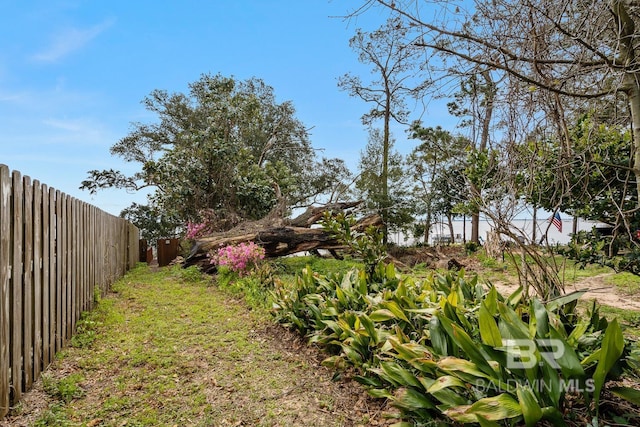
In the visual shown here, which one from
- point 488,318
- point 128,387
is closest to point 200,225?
point 128,387

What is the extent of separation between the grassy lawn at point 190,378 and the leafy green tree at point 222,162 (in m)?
6.33

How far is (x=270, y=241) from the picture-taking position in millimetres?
7957

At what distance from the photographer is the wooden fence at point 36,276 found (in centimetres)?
216

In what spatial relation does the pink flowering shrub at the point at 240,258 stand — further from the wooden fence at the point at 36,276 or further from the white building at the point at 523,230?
the white building at the point at 523,230

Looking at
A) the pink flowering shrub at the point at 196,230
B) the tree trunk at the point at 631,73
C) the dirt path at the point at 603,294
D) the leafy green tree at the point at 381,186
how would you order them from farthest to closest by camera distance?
the leafy green tree at the point at 381,186
the pink flowering shrub at the point at 196,230
the dirt path at the point at 603,294
the tree trunk at the point at 631,73

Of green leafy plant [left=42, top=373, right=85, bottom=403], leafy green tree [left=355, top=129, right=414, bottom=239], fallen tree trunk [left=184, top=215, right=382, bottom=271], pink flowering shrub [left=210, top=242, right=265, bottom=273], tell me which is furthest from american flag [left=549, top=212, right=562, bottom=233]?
leafy green tree [left=355, top=129, right=414, bottom=239]

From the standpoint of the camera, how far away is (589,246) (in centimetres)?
343

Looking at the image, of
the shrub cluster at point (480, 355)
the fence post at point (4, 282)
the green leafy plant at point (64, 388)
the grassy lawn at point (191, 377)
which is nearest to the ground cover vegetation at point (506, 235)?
the shrub cluster at point (480, 355)

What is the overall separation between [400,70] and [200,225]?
28.9ft

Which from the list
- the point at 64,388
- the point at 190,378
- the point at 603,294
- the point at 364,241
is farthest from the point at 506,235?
the point at 603,294

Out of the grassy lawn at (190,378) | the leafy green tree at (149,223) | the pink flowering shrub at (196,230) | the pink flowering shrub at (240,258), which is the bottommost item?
the grassy lawn at (190,378)

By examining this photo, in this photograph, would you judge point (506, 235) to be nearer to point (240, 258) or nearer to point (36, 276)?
point (36, 276)

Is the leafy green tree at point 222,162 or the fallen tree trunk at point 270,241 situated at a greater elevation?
the leafy green tree at point 222,162

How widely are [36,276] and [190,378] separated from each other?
1428 mm
